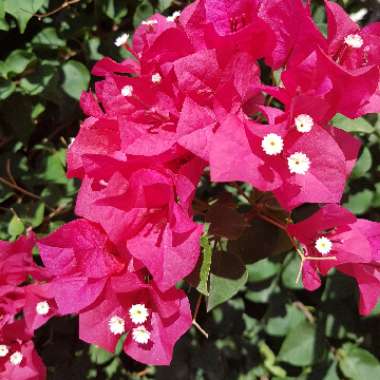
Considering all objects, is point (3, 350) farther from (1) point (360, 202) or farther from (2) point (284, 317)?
(1) point (360, 202)

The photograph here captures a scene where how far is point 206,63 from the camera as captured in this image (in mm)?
664

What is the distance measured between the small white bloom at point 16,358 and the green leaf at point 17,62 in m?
0.58

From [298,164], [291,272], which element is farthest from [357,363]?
[298,164]

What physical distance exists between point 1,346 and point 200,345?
1.78ft

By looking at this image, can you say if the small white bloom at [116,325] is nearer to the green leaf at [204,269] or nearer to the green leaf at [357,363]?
the green leaf at [204,269]

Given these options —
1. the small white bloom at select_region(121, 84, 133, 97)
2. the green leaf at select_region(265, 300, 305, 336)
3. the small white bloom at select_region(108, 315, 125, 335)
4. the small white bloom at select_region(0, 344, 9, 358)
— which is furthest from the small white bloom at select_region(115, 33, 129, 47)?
the green leaf at select_region(265, 300, 305, 336)

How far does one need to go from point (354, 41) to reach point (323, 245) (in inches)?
11.8

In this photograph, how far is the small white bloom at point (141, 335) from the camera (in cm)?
72

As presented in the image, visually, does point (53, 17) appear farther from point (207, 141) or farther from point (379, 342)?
point (379, 342)

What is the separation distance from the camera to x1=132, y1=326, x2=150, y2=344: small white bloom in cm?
72

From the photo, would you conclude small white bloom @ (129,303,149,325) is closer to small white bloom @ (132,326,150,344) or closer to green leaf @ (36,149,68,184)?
small white bloom @ (132,326,150,344)

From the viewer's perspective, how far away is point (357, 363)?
1.17 m

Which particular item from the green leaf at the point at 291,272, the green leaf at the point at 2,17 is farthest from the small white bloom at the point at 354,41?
the green leaf at the point at 2,17

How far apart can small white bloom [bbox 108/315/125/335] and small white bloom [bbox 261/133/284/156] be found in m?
0.33
